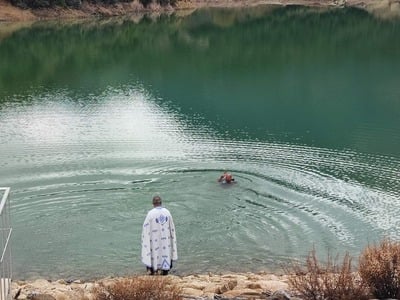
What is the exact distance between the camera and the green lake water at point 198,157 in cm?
Result: 2152

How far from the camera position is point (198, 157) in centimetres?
3116

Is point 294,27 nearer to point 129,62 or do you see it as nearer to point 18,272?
point 129,62

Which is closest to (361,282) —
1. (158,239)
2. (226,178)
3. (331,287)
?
(331,287)

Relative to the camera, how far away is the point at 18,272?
19.2 meters

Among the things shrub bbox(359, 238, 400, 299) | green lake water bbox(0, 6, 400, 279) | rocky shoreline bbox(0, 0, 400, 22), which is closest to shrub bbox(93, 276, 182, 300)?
shrub bbox(359, 238, 400, 299)

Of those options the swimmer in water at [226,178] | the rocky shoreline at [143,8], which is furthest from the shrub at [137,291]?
the rocky shoreline at [143,8]

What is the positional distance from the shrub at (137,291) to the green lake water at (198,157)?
320 inches

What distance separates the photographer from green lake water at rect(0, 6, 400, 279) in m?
21.5

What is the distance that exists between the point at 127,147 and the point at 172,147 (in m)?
2.24

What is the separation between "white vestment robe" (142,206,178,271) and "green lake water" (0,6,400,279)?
238 cm

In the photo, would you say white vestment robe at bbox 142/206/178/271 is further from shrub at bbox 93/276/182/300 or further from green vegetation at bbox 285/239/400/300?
shrub at bbox 93/276/182/300

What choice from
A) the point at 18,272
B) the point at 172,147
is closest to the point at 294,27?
the point at 172,147

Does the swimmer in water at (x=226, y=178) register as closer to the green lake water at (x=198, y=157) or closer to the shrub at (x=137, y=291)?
the green lake water at (x=198, y=157)

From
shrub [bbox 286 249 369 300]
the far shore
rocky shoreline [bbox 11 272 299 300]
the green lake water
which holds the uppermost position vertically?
shrub [bbox 286 249 369 300]
